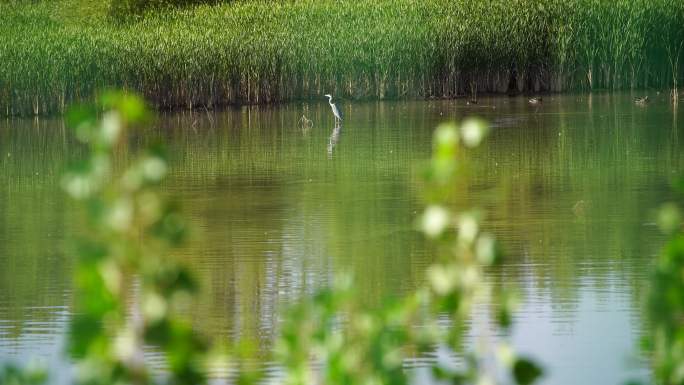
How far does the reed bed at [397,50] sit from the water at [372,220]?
3854 millimetres

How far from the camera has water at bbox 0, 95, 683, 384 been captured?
7.34 meters

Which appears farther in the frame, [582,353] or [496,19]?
[496,19]

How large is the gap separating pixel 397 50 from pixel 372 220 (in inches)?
627

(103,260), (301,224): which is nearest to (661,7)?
(301,224)

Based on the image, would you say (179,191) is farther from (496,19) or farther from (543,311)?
(496,19)

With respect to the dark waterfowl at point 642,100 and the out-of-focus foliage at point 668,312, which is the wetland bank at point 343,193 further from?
the dark waterfowl at point 642,100

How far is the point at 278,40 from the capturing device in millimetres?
26625

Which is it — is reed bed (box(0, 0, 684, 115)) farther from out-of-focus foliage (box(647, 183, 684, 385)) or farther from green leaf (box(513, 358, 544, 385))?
green leaf (box(513, 358, 544, 385))

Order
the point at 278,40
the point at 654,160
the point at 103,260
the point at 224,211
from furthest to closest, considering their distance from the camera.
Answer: the point at 278,40 < the point at 654,160 < the point at 224,211 < the point at 103,260

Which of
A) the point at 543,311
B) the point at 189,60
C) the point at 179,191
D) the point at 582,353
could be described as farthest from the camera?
the point at 189,60

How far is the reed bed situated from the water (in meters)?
3.85

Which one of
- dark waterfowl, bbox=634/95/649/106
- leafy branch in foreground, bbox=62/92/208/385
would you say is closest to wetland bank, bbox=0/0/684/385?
leafy branch in foreground, bbox=62/92/208/385

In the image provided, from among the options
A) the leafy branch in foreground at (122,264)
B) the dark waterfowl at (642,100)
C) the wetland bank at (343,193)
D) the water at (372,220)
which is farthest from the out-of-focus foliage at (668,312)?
the dark waterfowl at (642,100)

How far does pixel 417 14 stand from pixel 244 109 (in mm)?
4690
